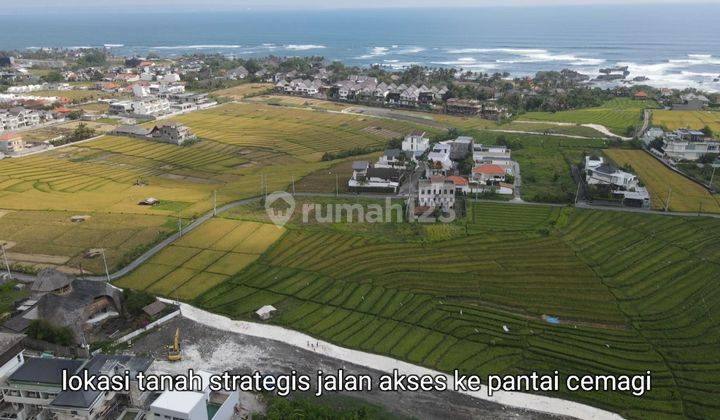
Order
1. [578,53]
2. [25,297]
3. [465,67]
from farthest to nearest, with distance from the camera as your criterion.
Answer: [578,53], [465,67], [25,297]

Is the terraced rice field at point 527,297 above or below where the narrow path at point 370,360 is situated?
above

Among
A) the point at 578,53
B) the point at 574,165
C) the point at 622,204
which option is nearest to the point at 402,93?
the point at 574,165

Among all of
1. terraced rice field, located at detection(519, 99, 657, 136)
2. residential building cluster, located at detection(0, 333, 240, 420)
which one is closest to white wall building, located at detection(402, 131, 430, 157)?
terraced rice field, located at detection(519, 99, 657, 136)

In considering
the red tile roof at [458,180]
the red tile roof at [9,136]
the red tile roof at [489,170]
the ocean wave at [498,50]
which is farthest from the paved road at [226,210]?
the ocean wave at [498,50]

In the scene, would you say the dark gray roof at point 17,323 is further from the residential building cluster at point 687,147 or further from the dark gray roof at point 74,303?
the residential building cluster at point 687,147

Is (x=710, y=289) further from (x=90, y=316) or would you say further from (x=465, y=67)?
(x=465, y=67)

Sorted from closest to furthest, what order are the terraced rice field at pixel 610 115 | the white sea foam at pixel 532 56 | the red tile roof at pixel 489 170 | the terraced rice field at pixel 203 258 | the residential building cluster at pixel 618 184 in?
the terraced rice field at pixel 203 258
the residential building cluster at pixel 618 184
the red tile roof at pixel 489 170
the terraced rice field at pixel 610 115
the white sea foam at pixel 532 56
